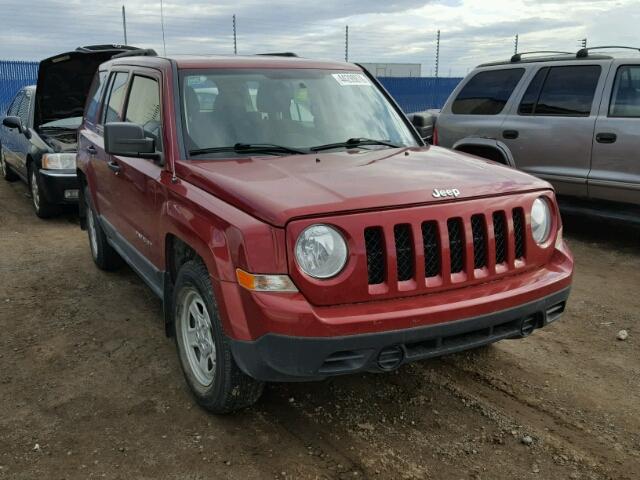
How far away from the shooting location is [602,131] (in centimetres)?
637

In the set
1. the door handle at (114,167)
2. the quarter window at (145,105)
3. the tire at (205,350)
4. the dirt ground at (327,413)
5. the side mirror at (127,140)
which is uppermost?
the quarter window at (145,105)

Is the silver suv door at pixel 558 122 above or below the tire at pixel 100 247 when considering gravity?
above

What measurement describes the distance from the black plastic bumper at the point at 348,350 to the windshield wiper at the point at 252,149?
128cm

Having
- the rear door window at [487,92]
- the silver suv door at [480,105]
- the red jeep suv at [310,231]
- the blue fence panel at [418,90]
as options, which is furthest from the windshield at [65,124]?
the blue fence panel at [418,90]

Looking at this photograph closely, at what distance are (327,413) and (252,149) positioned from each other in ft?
5.17

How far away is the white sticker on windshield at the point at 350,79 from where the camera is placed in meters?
4.34

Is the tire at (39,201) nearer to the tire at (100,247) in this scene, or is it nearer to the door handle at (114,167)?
the tire at (100,247)

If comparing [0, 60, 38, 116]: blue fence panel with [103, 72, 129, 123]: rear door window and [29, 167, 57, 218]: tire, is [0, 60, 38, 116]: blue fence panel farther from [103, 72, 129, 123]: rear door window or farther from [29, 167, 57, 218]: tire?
[103, 72, 129, 123]: rear door window

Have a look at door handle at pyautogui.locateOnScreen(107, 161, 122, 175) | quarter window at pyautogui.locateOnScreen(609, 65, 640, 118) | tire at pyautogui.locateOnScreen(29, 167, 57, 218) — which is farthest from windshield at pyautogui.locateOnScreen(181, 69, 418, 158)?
tire at pyautogui.locateOnScreen(29, 167, 57, 218)

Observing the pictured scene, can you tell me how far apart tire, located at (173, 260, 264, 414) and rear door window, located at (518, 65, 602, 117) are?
5.03 m

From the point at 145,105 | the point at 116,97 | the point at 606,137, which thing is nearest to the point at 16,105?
the point at 116,97

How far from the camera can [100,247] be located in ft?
18.9

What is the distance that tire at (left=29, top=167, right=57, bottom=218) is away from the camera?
7.88 m

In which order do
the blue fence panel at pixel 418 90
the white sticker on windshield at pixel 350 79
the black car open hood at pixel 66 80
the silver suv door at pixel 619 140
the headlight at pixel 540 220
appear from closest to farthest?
the headlight at pixel 540 220 → the white sticker on windshield at pixel 350 79 → the silver suv door at pixel 619 140 → the black car open hood at pixel 66 80 → the blue fence panel at pixel 418 90
